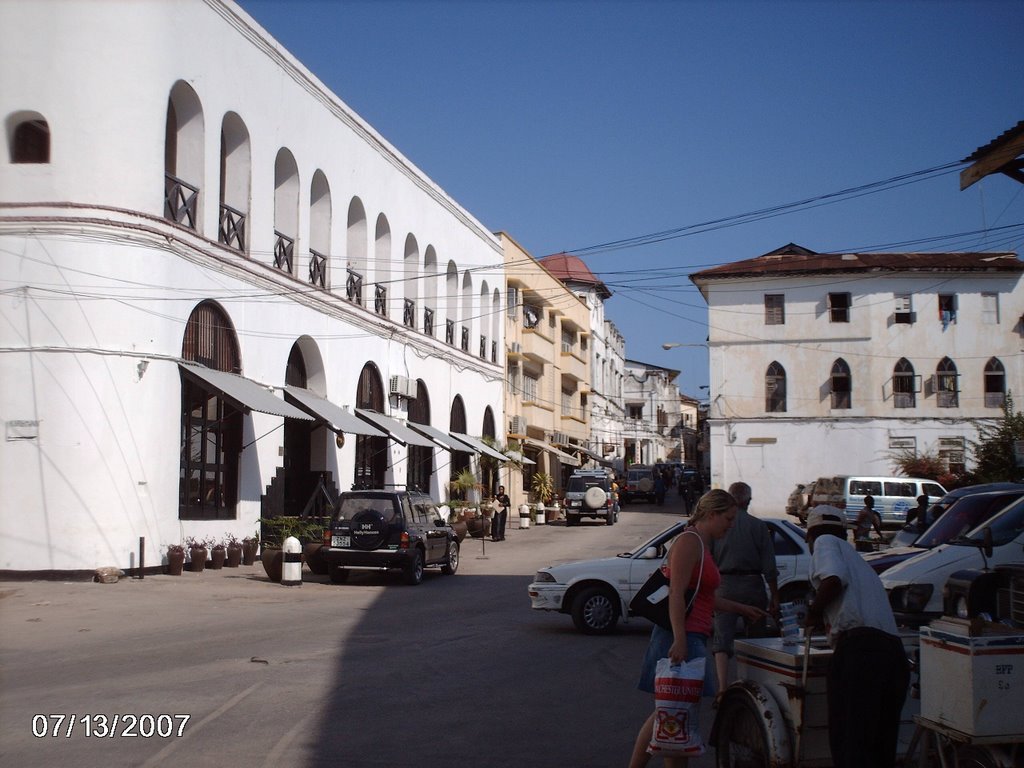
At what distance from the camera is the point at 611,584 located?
44.3 ft

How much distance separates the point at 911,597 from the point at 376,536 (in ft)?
34.4

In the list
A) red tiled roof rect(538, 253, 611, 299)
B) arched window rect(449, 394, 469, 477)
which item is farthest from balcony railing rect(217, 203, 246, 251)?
red tiled roof rect(538, 253, 611, 299)

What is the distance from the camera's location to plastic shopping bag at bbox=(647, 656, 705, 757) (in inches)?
231

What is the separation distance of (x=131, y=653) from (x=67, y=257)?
10.3 metres

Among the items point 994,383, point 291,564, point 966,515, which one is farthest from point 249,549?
point 994,383

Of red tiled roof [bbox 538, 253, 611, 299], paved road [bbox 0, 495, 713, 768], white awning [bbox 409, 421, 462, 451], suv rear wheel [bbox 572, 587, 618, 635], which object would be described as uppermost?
red tiled roof [bbox 538, 253, 611, 299]

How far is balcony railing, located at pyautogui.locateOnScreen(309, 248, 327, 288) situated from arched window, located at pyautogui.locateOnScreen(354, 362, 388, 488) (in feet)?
11.7

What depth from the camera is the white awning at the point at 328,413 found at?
25922 millimetres

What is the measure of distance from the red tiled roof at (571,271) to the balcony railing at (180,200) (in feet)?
162

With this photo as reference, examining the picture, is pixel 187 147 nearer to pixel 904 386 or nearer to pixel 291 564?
pixel 291 564

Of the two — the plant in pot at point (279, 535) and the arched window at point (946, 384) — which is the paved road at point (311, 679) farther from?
the arched window at point (946, 384)

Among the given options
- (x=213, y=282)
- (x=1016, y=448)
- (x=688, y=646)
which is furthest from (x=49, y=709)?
(x=1016, y=448)

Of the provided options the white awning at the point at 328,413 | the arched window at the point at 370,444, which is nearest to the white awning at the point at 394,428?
the arched window at the point at 370,444

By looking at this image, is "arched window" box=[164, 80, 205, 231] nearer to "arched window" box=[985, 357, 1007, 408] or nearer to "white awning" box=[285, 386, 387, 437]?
"white awning" box=[285, 386, 387, 437]
